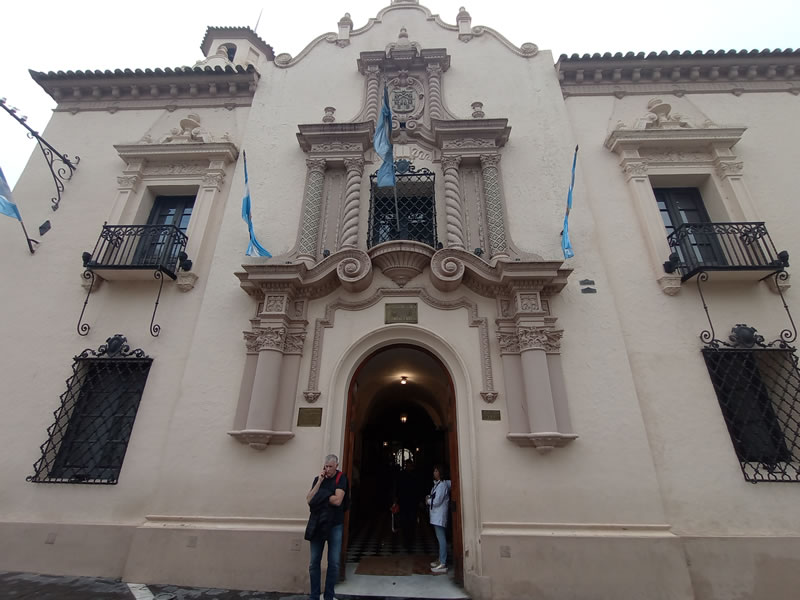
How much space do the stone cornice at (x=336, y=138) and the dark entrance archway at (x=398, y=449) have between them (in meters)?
4.36

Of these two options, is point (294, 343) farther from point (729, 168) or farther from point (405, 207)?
point (729, 168)

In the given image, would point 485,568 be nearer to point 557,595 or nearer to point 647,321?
point 557,595

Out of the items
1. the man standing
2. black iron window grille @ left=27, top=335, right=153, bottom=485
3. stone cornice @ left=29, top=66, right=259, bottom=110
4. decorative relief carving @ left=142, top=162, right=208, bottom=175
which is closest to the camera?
the man standing

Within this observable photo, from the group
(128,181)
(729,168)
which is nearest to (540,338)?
(729,168)

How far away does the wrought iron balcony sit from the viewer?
6.53 m

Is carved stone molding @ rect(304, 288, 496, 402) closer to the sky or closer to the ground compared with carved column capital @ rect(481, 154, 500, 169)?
closer to the ground

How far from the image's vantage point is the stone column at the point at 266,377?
5.71 m

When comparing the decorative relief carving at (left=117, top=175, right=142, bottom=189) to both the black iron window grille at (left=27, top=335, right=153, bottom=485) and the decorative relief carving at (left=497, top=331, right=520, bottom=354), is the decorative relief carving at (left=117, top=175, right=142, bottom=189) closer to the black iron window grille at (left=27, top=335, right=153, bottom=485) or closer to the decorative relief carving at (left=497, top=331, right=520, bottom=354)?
the black iron window grille at (left=27, top=335, right=153, bottom=485)

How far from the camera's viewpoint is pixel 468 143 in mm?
8141

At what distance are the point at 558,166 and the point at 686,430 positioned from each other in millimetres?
5295

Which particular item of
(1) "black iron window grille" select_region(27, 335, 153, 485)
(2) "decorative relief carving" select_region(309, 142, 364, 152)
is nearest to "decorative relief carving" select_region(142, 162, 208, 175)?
(2) "decorative relief carving" select_region(309, 142, 364, 152)

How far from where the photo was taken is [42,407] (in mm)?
6508

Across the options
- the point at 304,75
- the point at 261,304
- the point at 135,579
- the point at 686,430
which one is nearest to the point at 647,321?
the point at 686,430

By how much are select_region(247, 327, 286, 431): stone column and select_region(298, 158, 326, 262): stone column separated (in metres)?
1.64
